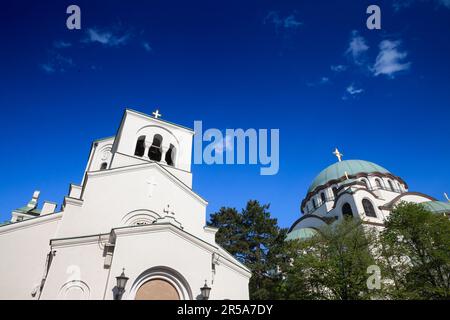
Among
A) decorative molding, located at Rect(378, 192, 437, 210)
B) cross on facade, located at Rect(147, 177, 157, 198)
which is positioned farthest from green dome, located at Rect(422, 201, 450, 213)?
cross on facade, located at Rect(147, 177, 157, 198)

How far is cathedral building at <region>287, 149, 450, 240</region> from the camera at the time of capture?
2816 centimetres

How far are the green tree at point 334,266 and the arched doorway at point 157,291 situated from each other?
946 cm

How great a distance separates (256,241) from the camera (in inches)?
912

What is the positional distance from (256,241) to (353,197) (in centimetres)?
1226

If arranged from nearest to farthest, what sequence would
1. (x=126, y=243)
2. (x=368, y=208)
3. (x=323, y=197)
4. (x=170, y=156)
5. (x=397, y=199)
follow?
(x=126, y=243) → (x=170, y=156) → (x=368, y=208) → (x=397, y=199) → (x=323, y=197)

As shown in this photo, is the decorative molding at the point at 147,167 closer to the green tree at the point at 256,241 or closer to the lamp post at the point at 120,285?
the lamp post at the point at 120,285

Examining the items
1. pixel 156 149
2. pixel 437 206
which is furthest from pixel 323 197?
pixel 156 149

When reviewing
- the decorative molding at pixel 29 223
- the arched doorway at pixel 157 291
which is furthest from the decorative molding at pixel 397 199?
the decorative molding at pixel 29 223

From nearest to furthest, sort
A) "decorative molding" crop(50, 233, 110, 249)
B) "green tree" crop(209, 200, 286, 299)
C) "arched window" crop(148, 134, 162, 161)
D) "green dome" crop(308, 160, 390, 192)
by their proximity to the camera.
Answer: "decorative molding" crop(50, 233, 110, 249) → "arched window" crop(148, 134, 162, 161) → "green tree" crop(209, 200, 286, 299) → "green dome" crop(308, 160, 390, 192)

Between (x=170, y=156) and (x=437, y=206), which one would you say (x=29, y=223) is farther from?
(x=437, y=206)

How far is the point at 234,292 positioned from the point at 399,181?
3304cm

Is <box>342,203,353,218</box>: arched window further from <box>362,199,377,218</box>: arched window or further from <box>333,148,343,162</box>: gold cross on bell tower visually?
<box>333,148,343,162</box>: gold cross on bell tower

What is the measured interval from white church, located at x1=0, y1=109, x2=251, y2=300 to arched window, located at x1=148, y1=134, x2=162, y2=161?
0.32m
